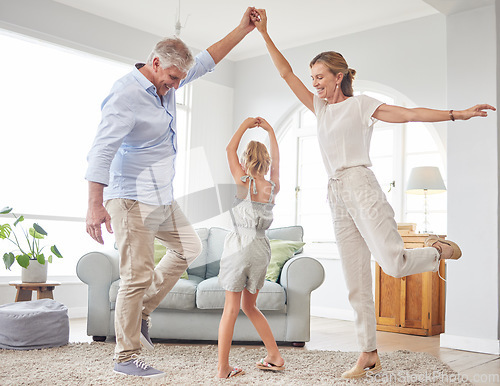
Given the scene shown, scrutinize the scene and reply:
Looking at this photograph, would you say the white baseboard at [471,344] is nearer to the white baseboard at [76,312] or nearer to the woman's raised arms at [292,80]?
the woman's raised arms at [292,80]

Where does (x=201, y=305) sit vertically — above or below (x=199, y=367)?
above

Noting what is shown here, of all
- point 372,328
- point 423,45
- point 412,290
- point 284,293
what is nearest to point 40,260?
point 284,293

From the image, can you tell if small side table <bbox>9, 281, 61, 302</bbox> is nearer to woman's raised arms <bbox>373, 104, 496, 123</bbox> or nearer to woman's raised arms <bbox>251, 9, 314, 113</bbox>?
woman's raised arms <bbox>251, 9, 314, 113</bbox>

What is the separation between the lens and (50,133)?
5.24 m

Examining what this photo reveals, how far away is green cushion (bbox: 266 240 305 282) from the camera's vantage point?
399cm

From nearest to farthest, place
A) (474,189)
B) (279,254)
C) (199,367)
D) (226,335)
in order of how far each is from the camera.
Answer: (226,335) → (199,367) → (474,189) → (279,254)

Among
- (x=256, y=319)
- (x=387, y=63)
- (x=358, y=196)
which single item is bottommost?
(x=256, y=319)

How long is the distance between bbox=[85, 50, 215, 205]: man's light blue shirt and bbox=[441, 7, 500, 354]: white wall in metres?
2.39

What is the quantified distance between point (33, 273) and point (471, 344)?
3360mm

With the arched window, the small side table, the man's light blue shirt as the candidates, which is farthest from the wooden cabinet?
the small side table

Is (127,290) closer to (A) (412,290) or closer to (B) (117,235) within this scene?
(B) (117,235)

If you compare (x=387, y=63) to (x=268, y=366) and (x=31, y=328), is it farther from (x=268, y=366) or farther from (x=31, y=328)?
(x=31, y=328)

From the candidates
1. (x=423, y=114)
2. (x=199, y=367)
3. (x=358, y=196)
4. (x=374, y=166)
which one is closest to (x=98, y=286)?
(x=199, y=367)

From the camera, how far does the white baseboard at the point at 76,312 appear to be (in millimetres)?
5097
